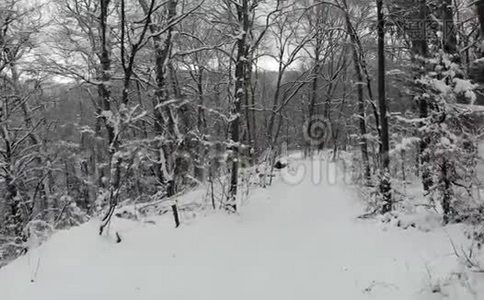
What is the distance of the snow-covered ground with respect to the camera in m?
4.09

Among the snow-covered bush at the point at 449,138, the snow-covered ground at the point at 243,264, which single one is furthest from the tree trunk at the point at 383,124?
the snow-covered bush at the point at 449,138

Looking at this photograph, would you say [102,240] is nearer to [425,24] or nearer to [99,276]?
[99,276]

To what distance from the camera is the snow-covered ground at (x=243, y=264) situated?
4.09 meters

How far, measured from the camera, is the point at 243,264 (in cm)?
514

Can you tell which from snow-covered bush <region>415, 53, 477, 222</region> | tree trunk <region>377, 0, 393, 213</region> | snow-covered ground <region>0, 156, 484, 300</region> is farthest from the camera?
tree trunk <region>377, 0, 393, 213</region>

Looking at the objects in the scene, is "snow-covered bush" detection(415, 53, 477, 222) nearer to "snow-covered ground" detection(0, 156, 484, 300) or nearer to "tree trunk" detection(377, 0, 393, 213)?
"snow-covered ground" detection(0, 156, 484, 300)

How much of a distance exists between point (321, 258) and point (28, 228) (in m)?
4.97

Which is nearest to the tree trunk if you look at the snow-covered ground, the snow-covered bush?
the snow-covered ground

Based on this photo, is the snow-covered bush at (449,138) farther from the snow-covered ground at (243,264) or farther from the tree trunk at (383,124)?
the tree trunk at (383,124)

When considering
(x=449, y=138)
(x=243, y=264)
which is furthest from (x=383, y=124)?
(x=243, y=264)

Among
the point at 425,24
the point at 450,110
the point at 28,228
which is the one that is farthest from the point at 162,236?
the point at 425,24

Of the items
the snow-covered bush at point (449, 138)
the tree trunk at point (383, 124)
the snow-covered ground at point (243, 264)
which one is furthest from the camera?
the tree trunk at point (383, 124)

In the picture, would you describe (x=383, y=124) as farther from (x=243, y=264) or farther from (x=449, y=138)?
(x=243, y=264)

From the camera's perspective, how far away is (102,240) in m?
5.84
